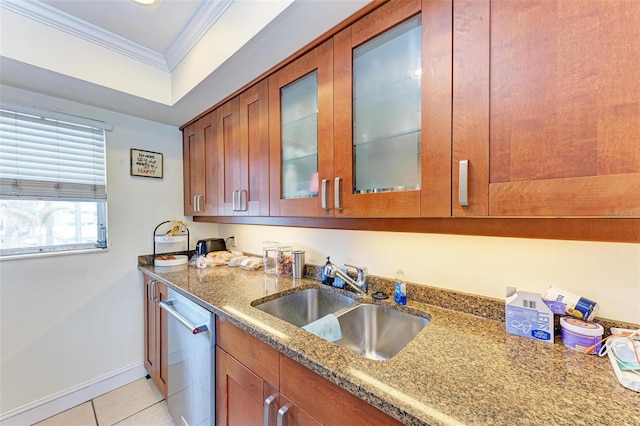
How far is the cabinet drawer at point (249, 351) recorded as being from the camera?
90 cm

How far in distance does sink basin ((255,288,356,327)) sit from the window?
5.34ft

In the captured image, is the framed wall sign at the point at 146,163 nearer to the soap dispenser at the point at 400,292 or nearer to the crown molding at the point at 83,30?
the crown molding at the point at 83,30

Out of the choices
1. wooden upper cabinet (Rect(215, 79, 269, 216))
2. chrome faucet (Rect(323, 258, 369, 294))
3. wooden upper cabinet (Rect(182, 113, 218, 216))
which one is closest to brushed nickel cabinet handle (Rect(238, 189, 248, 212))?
wooden upper cabinet (Rect(215, 79, 269, 216))

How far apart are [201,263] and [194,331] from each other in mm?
857

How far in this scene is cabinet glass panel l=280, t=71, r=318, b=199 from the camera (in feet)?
4.09

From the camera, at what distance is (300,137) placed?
1.33 meters

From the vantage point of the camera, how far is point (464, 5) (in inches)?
30.3

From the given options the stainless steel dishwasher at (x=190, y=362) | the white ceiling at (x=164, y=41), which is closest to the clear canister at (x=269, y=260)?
the stainless steel dishwasher at (x=190, y=362)

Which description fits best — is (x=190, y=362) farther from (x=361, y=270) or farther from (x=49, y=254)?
(x=49, y=254)

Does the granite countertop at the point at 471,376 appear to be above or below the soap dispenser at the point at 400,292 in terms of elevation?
below

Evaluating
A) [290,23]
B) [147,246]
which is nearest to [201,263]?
[147,246]

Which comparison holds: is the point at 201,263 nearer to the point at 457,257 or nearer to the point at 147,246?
the point at 147,246

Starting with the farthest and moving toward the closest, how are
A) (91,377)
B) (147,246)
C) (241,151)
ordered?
(147,246) < (91,377) < (241,151)

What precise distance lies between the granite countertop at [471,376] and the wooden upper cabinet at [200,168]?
1.27m
